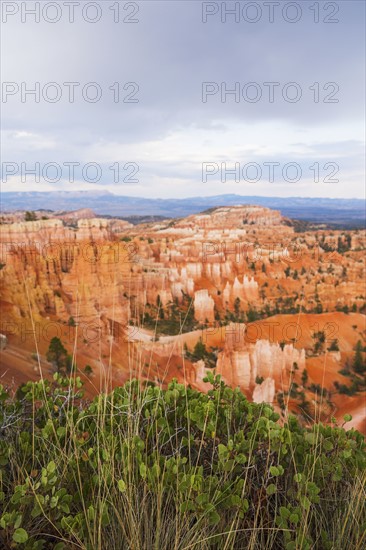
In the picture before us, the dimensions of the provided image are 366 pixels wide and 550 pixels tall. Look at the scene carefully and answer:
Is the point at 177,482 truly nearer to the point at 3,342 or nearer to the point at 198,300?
the point at 3,342

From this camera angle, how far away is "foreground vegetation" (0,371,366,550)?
169 centimetres

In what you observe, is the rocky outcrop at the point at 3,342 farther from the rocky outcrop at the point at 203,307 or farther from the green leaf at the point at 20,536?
the rocky outcrop at the point at 203,307

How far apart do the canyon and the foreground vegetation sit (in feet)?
22.6

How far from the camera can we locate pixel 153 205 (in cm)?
4153

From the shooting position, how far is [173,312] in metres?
20.5

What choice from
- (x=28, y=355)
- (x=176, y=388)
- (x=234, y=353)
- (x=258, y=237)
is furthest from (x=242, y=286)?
(x=176, y=388)

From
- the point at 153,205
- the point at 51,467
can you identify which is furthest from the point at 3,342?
the point at 153,205

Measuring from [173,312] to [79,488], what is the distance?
61.1 ft

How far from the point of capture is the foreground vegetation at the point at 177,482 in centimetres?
169

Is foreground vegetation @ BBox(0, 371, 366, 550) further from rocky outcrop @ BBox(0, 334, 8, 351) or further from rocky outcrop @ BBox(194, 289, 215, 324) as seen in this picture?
rocky outcrop @ BBox(194, 289, 215, 324)

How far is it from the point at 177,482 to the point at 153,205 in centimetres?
4069

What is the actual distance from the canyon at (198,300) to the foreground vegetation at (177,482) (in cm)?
688

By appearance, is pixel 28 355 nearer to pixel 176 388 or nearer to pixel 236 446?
→ pixel 176 388

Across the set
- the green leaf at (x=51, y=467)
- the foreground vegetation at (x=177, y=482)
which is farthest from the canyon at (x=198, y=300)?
the green leaf at (x=51, y=467)
